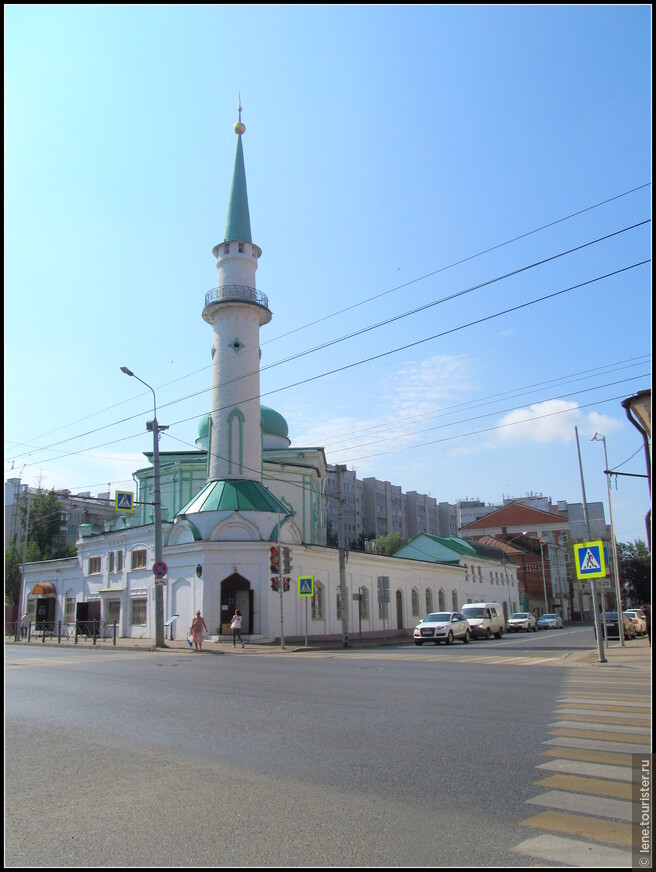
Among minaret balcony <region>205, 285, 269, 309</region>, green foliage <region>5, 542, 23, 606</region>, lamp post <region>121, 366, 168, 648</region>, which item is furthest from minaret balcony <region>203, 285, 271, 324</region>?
green foliage <region>5, 542, 23, 606</region>

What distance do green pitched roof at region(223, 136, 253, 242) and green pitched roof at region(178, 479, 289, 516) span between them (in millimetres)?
13845

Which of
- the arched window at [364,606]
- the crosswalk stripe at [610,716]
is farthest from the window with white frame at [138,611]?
the crosswalk stripe at [610,716]

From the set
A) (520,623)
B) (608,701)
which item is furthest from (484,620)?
(608,701)

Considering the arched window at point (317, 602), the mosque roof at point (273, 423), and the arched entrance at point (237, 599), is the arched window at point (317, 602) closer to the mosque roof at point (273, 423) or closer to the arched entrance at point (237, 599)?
the arched entrance at point (237, 599)

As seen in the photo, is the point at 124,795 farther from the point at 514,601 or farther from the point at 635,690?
the point at 514,601

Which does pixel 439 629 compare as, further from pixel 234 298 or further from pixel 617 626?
pixel 234 298

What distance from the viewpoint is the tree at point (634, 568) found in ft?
253

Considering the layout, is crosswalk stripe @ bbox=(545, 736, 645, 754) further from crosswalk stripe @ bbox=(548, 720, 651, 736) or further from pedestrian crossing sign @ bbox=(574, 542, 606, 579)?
pedestrian crossing sign @ bbox=(574, 542, 606, 579)

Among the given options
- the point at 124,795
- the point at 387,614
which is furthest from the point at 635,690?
the point at 387,614

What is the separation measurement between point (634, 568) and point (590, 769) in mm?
81642

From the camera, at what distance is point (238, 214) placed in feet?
128

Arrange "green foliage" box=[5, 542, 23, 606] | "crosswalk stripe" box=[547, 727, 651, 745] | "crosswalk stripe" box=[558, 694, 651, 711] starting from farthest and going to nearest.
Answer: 1. "green foliage" box=[5, 542, 23, 606]
2. "crosswalk stripe" box=[558, 694, 651, 711]
3. "crosswalk stripe" box=[547, 727, 651, 745]

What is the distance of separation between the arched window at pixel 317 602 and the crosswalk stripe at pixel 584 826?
31.8m

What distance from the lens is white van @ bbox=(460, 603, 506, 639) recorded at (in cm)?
3772
